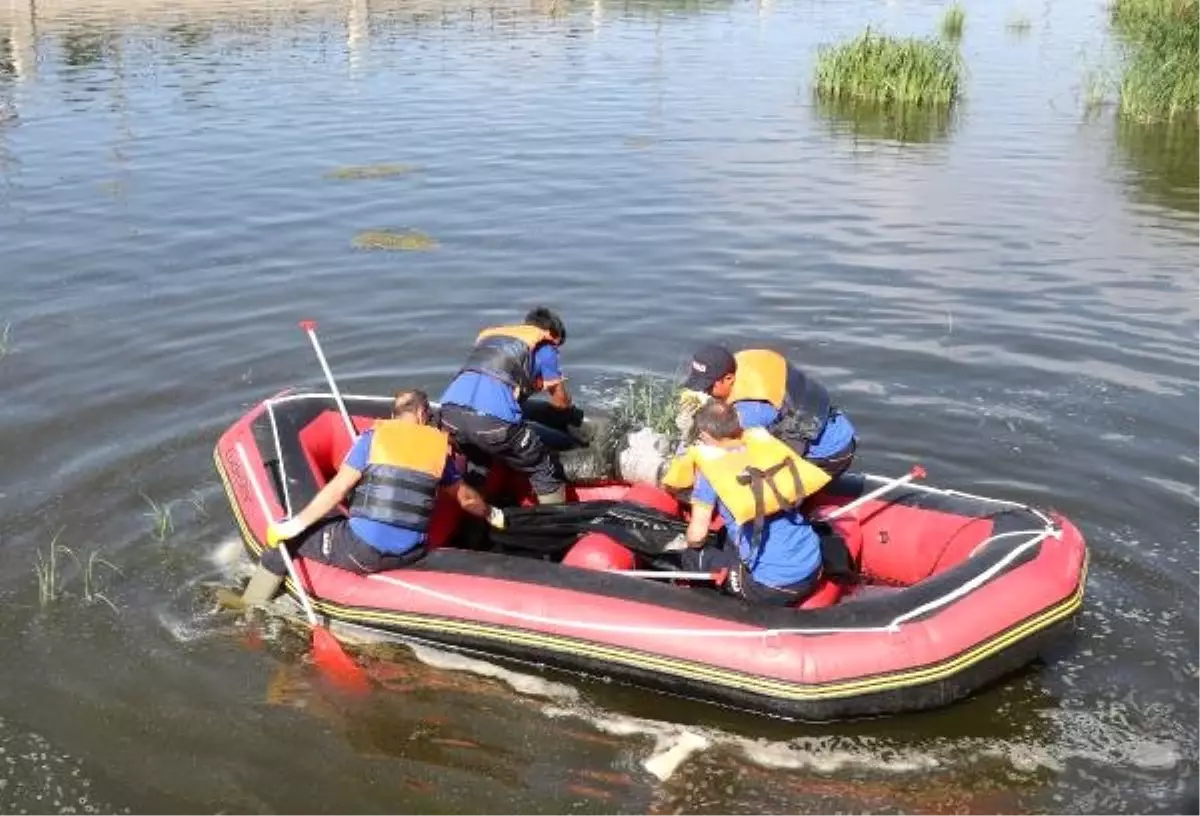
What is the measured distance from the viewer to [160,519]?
8.00 m

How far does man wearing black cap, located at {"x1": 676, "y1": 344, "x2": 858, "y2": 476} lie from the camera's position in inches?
272

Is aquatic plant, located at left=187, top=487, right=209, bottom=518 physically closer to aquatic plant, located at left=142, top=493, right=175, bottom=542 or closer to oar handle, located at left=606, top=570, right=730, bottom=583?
aquatic plant, located at left=142, top=493, right=175, bottom=542

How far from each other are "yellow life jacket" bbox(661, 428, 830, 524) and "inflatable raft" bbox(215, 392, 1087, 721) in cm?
60

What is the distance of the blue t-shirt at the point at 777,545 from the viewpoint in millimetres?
6152

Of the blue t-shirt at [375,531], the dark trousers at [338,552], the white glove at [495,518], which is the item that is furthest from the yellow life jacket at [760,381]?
the dark trousers at [338,552]

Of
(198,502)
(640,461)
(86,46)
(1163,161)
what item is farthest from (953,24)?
(198,502)

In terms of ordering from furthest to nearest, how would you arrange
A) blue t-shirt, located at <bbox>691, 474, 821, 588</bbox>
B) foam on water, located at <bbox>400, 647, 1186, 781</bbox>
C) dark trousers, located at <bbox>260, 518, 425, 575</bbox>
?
1. dark trousers, located at <bbox>260, 518, 425, 575</bbox>
2. blue t-shirt, located at <bbox>691, 474, 821, 588</bbox>
3. foam on water, located at <bbox>400, 647, 1186, 781</bbox>

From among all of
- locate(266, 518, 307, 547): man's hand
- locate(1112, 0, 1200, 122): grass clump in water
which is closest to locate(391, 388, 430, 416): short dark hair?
locate(266, 518, 307, 547): man's hand

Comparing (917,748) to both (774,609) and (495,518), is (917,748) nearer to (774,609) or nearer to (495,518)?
(774,609)

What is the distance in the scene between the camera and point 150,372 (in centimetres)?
1030

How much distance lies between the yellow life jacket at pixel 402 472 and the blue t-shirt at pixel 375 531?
37 millimetres

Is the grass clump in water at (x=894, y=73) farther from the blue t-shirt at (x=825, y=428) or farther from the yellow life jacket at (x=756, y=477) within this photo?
the yellow life jacket at (x=756, y=477)

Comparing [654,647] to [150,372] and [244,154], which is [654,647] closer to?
[150,372]

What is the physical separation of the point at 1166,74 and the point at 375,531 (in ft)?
56.3
